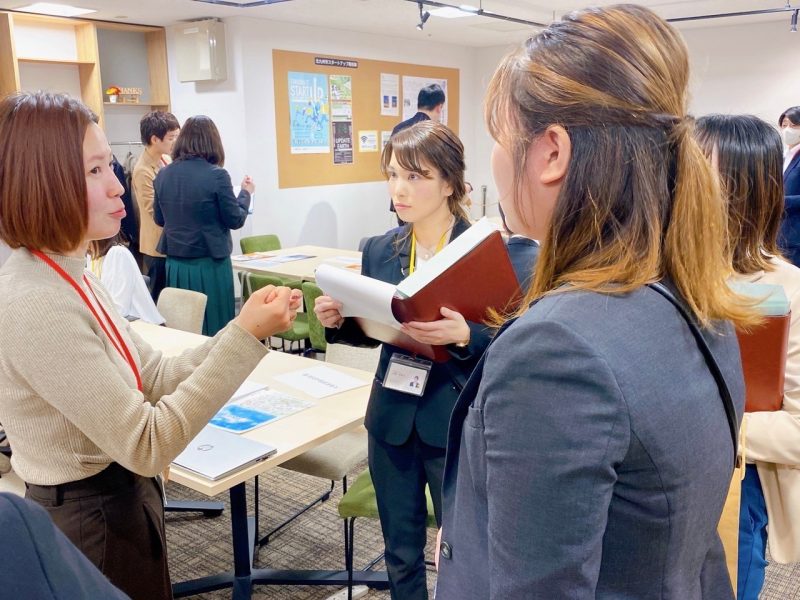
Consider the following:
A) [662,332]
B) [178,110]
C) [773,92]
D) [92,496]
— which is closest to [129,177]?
[178,110]

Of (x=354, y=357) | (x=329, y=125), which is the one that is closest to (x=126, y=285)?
(x=354, y=357)

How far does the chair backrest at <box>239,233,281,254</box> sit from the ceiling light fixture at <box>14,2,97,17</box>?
2.24m

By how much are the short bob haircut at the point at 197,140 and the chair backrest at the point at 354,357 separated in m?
1.81

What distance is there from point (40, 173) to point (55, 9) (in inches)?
201

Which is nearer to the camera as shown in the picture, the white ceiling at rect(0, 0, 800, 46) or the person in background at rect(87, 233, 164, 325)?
the person in background at rect(87, 233, 164, 325)

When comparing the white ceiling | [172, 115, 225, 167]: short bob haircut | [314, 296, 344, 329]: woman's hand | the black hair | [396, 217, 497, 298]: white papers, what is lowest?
[314, 296, 344, 329]: woman's hand

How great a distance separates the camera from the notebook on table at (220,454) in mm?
1620

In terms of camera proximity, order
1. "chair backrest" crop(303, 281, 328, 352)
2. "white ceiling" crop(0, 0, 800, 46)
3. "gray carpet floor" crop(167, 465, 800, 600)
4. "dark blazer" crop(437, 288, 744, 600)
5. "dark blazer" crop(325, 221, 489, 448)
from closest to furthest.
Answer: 1. "dark blazer" crop(437, 288, 744, 600)
2. "dark blazer" crop(325, 221, 489, 448)
3. "gray carpet floor" crop(167, 465, 800, 600)
4. "chair backrest" crop(303, 281, 328, 352)
5. "white ceiling" crop(0, 0, 800, 46)

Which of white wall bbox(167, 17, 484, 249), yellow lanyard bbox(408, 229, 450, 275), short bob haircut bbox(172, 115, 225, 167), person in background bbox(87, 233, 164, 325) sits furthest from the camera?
white wall bbox(167, 17, 484, 249)

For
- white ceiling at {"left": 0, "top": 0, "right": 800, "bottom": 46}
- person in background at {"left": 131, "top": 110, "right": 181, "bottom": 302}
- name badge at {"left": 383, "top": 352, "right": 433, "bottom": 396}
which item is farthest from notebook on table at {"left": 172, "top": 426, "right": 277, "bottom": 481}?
white ceiling at {"left": 0, "top": 0, "right": 800, "bottom": 46}

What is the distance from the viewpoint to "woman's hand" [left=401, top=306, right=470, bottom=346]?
1449 millimetres

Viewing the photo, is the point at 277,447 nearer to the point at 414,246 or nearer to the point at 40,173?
the point at 414,246

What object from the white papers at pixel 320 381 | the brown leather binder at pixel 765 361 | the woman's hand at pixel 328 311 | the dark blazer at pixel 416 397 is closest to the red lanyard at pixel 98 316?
the woman's hand at pixel 328 311

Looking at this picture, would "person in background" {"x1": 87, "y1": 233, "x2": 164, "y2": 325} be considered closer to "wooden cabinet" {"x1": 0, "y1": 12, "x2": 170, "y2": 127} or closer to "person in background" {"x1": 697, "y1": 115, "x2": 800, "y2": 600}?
"person in background" {"x1": 697, "y1": 115, "x2": 800, "y2": 600}
